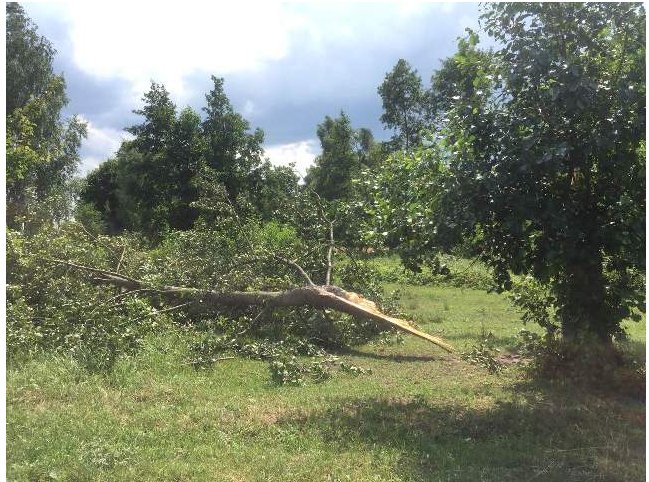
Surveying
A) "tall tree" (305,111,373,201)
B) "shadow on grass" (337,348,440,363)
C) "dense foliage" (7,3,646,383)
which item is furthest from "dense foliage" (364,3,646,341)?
"tall tree" (305,111,373,201)

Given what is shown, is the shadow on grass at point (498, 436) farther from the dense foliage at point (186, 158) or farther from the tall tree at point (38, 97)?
the dense foliage at point (186, 158)

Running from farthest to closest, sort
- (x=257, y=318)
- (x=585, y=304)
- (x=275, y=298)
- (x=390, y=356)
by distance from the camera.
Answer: (x=275, y=298) < (x=257, y=318) < (x=390, y=356) < (x=585, y=304)

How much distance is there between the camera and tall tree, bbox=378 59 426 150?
30.8m

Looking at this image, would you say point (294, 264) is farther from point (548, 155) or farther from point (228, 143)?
point (228, 143)

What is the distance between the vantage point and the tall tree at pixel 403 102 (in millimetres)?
30750

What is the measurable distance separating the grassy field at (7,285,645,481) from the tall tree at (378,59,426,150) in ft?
83.4

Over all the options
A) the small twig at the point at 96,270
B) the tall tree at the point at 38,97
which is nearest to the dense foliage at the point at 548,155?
the small twig at the point at 96,270

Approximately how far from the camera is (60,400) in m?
5.23

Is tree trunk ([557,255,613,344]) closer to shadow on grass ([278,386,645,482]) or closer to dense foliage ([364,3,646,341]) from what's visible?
dense foliage ([364,3,646,341])

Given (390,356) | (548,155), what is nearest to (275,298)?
(390,356)

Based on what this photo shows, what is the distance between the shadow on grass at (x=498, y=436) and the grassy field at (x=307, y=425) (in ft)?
0.05

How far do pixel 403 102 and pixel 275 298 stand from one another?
24.6 meters

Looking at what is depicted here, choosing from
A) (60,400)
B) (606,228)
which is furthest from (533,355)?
(60,400)

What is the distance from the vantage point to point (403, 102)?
3119 cm
